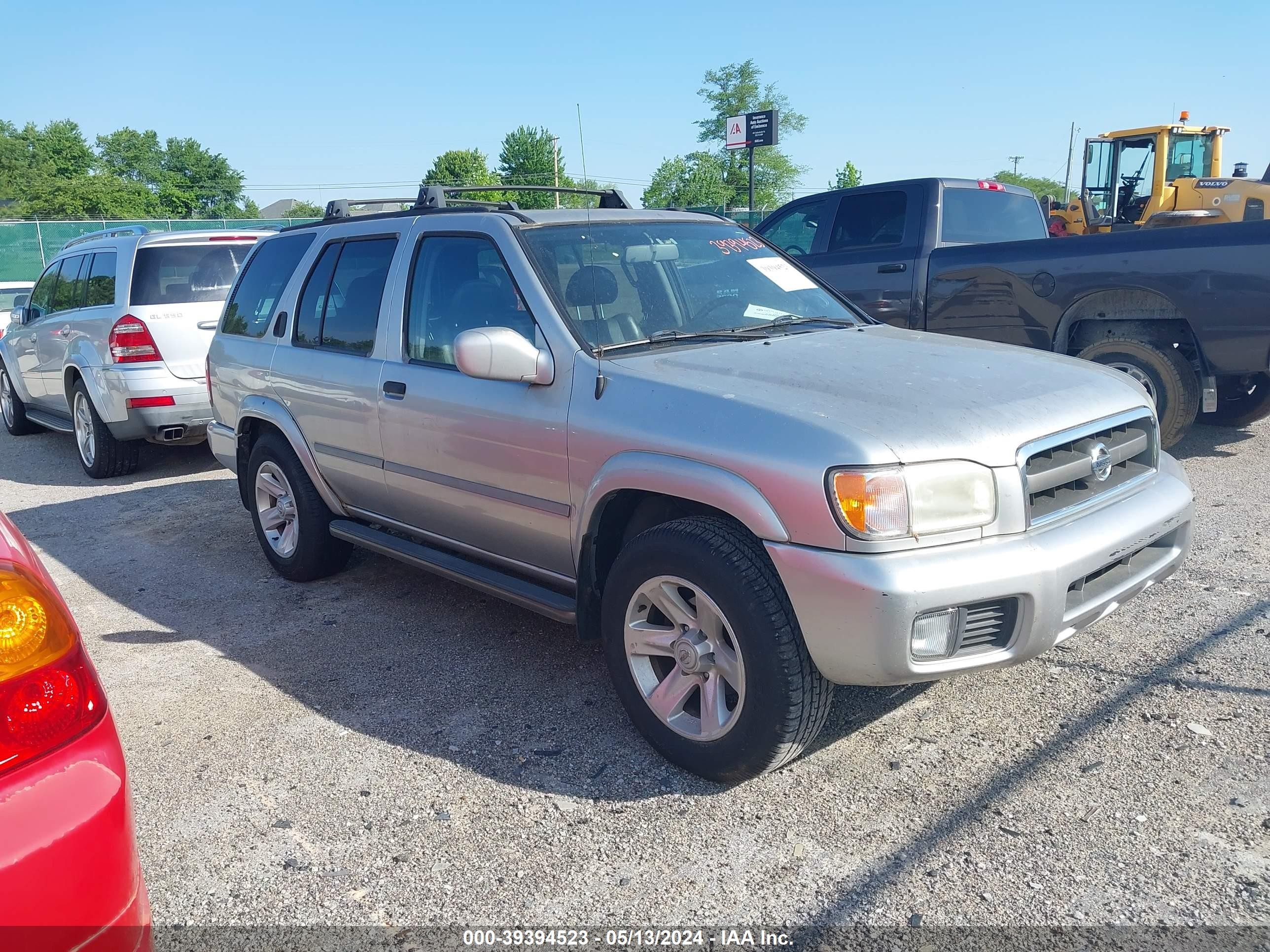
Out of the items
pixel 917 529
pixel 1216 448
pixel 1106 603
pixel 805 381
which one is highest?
pixel 805 381

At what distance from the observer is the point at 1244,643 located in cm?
393

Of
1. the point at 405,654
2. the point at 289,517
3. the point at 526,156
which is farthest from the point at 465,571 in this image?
the point at 526,156

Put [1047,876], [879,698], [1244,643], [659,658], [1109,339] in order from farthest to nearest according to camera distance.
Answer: [1109,339] < [1244,643] < [879,698] < [659,658] < [1047,876]

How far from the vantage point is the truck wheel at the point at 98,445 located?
25.8ft

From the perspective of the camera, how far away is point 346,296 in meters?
4.71

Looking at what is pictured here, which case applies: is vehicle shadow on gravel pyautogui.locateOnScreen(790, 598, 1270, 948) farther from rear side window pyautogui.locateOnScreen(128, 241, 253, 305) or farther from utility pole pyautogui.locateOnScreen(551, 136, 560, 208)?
rear side window pyautogui.locateOnScreen(128, 241, 253, 305)

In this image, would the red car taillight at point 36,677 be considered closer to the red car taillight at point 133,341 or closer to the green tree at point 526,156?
the red car taillight at point 133,341

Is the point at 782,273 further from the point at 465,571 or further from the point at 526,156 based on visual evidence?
the point at 526,156

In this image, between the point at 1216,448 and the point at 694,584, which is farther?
A: the point at 1216,448

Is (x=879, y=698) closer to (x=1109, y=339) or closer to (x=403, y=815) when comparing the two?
(x=403, y=815)

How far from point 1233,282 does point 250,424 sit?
5740 millimetres

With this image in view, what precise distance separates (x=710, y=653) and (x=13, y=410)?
9.77 meters

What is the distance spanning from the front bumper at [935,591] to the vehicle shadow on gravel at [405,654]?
0.71m

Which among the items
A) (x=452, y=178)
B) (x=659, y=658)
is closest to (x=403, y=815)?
(x=659, y=658)
